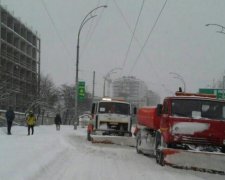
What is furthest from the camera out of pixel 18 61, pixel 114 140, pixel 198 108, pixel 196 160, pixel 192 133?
pixel 18 61

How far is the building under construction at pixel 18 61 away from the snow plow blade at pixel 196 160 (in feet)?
227

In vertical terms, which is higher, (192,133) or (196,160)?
(192,133)

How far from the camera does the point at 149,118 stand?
2039 cm

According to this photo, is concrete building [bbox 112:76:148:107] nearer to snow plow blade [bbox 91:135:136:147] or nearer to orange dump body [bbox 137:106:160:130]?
snow plow blade [bbox 91:135:136:147]

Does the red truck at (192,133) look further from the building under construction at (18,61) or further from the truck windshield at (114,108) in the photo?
the building under construction at (18,61)

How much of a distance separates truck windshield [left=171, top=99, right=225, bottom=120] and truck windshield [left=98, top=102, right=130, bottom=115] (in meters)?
A: 12.4

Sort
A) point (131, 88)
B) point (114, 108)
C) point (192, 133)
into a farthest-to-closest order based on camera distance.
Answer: point (131, 88), point (114, 108), point (192, 133)

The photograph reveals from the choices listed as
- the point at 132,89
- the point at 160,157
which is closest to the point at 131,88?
the point at 132,89

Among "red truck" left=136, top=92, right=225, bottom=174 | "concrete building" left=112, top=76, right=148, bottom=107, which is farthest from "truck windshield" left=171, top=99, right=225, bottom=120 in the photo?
"concrete building" left=112, top=76, right=148, bottom=107

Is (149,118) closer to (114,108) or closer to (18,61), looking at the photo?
(114,108)

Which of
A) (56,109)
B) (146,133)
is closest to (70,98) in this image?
(56,109)

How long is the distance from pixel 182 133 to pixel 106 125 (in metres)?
12.9

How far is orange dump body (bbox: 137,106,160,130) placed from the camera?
62.6ft

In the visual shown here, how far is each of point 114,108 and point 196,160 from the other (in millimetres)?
14051
